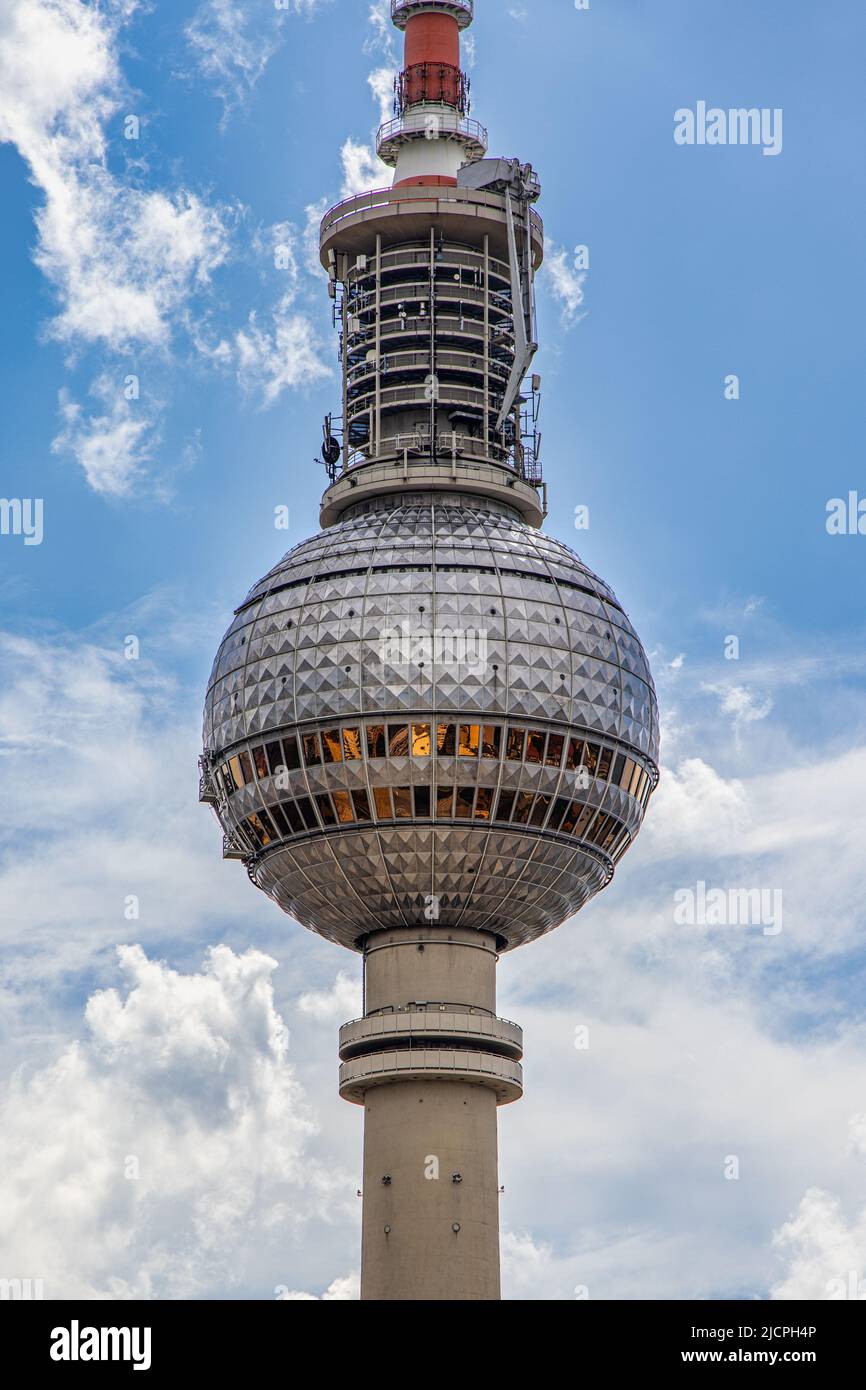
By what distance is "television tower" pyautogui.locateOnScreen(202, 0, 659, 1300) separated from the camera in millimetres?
100250

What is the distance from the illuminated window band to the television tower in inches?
3.8

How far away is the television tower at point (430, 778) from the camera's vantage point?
100m

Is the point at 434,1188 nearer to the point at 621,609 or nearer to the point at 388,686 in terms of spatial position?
the point at 388,686

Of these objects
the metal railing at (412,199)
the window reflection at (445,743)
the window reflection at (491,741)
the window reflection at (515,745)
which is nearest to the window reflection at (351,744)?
the window reflection at (445,743)

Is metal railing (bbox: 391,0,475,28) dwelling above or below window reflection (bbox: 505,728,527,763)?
above

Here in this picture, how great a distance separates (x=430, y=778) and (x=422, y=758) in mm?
932

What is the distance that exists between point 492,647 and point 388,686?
4.87 metres

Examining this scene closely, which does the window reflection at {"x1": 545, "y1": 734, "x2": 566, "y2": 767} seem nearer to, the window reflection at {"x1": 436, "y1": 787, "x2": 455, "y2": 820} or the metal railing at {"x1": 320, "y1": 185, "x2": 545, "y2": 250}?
the window reflection at {"x1": 436, "y1": 787, "x2": 455, "y2": 820}

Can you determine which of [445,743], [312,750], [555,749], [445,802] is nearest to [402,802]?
[445,802]

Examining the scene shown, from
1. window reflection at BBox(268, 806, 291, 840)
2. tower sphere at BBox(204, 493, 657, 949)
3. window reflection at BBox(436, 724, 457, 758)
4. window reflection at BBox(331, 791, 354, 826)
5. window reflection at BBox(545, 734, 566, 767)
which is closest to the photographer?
window reflection at BBox(436, 724, 457, 758)

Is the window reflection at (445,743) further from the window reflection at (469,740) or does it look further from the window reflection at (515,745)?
the window reflection at (515,745)

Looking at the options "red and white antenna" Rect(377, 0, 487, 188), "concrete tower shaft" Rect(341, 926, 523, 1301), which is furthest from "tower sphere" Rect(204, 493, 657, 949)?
"red and white antenna" Rect(377, 0, 487, 188)

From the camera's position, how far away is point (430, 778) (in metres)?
100

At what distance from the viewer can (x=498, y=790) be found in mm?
100688
